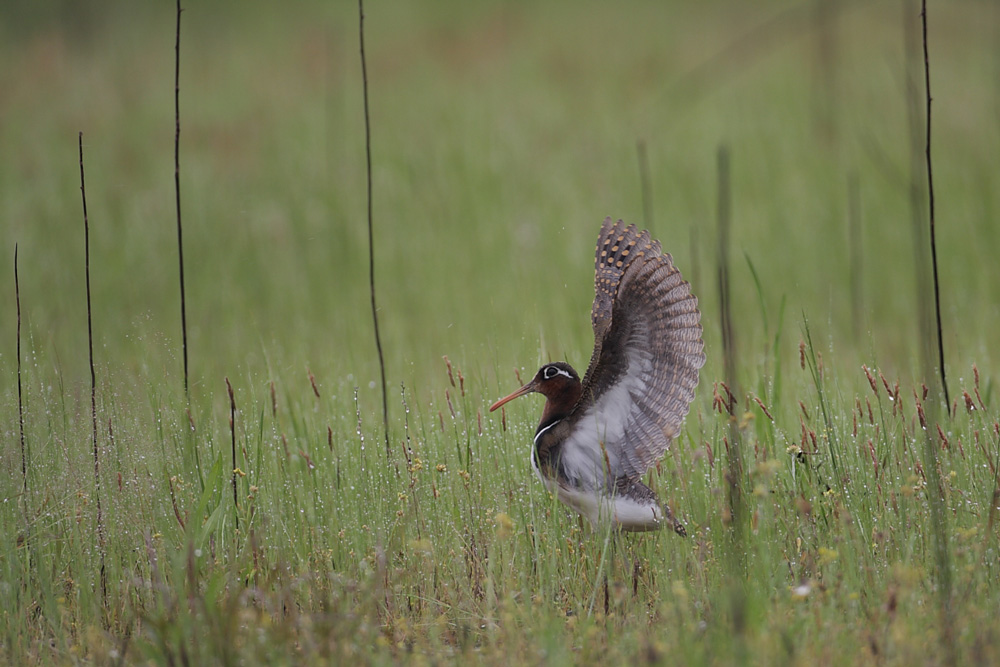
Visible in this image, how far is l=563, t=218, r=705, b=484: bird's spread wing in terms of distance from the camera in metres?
2.94

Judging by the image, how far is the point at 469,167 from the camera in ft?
30.7

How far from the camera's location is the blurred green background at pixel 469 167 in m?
7.36

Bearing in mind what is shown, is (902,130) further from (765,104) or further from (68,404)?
(68,404)

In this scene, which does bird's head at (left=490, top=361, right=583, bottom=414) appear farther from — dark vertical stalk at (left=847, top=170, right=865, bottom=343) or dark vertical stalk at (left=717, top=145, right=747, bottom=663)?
dark vertical stalk at (left=847, top=170, right=865, bottom=343)

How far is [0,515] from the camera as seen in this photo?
3326 mm

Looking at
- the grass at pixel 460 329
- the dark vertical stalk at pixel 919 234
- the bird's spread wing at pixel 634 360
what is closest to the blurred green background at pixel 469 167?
the grass at pixel 460 329

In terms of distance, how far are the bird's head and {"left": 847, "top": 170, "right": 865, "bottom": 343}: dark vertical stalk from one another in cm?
391

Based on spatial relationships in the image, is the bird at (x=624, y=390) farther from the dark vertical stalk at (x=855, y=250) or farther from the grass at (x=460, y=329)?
the dark vertical stalk at (x=855, y=250)

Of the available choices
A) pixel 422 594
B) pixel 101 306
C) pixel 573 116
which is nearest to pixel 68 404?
pixel 422 594

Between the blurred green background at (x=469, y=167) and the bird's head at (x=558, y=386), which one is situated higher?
the blurred green background at (x=469, y=167)

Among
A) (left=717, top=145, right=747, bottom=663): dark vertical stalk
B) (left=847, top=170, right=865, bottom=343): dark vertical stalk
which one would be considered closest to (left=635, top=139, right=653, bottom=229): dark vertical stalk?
(left=717, top=145, right=747, bottom=663): dark vertical stalk

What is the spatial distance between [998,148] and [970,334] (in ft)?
9.69

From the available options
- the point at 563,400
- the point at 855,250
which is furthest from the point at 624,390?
the point at 855,250

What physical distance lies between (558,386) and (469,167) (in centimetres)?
646
